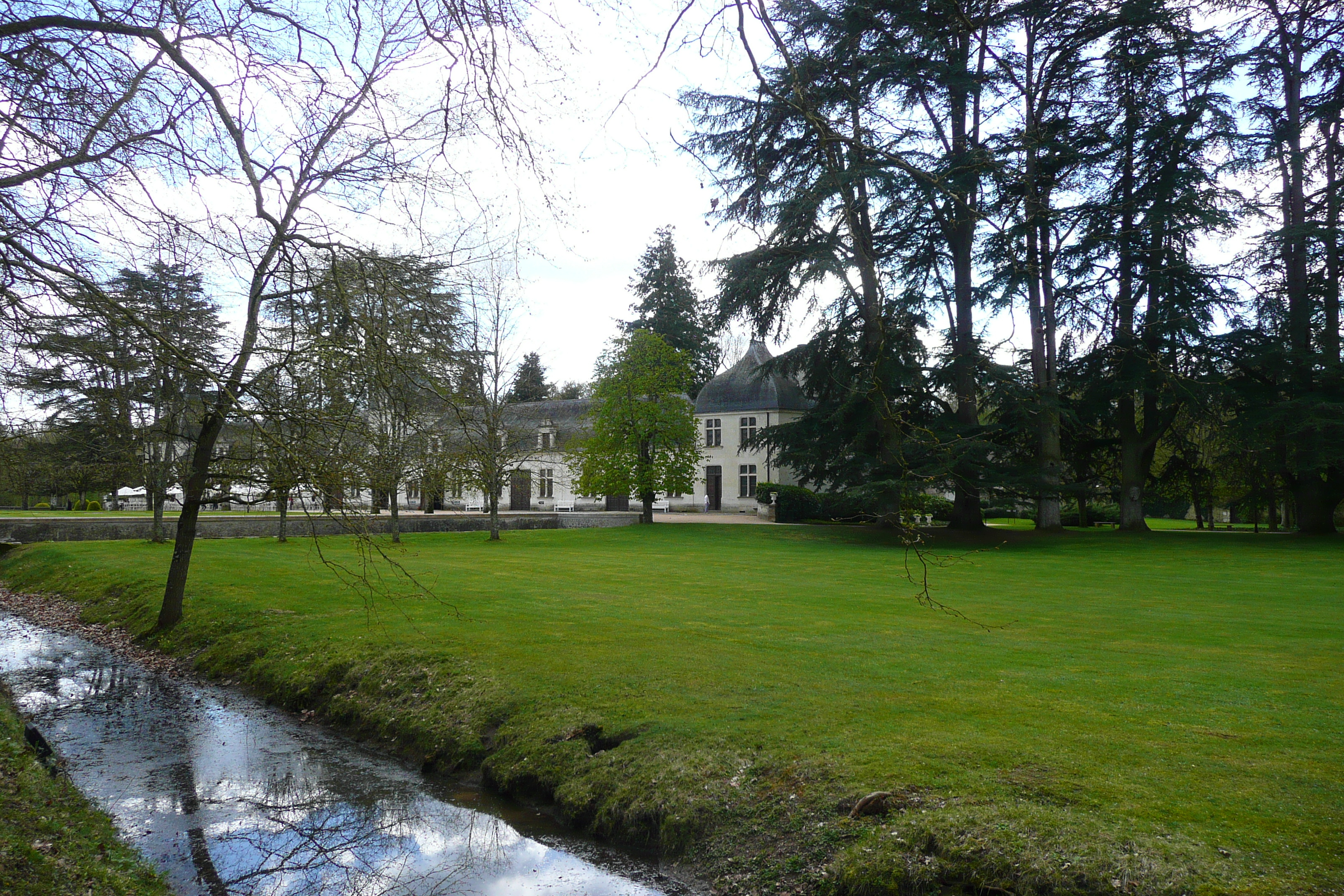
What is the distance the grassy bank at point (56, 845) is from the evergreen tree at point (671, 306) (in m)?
55.9

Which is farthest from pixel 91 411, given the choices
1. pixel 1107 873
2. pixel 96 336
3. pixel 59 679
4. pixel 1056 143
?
pixel 1056 143

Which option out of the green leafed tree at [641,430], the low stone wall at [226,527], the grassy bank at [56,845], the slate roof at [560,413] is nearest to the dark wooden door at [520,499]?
the slate roof at [560,413]

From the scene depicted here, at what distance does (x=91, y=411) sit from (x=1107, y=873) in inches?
548

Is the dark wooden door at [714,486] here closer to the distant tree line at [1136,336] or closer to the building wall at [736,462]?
the building wall at [736,462]

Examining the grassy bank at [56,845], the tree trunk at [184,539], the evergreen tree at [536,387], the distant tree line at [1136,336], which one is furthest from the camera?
the evergreen tree at [536,387]

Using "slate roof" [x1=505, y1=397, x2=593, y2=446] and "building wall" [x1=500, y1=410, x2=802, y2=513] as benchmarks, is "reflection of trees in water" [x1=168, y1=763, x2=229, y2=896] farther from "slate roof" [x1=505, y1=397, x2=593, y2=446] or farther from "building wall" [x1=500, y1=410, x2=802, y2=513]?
"slate roof" [x1=505, y1=397, x2=593, y2=446]

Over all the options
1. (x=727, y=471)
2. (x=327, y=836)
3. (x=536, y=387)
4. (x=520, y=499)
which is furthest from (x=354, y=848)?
(x=536, y=387)

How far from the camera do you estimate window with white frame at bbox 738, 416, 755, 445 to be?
48.1 metres

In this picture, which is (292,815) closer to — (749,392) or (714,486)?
(749,392)

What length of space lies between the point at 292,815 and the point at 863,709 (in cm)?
475

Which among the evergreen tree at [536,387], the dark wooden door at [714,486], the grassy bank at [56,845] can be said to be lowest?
the grassy bank at [56,845]

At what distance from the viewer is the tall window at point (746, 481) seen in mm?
48781

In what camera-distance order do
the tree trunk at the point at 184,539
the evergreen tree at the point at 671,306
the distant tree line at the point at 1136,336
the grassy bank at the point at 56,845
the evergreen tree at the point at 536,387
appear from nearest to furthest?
1. the grassy bank at the point at 56,845
2. the tree trunk at the point at 184,539
3. the distant tree line at the point at 1136,336
4. the evergreen tree at the point at 536,387
5. the evergreen tree at the point at 671,306

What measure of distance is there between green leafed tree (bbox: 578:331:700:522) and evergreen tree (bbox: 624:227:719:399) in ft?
80.5
